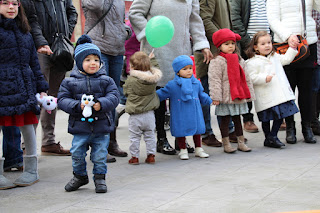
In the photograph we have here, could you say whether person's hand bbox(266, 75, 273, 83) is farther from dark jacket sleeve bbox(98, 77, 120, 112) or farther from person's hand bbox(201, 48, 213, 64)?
dark jacket sleeve bbox(98, 77, 120, 112)

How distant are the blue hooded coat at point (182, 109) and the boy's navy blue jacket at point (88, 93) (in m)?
1.52

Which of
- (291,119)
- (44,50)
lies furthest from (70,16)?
(291,119)

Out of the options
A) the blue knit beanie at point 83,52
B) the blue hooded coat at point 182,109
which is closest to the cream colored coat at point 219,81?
the blue hooded coat at point 182,109

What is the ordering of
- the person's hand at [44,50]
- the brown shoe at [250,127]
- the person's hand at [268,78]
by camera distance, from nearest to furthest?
the person's hand at [44,50], the person's hand at [268,78], the brown shoe at [250,127]

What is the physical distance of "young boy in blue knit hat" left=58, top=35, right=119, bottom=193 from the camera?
15.7 ft

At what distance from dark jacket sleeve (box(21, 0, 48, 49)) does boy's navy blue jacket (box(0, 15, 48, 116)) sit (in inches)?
22.3

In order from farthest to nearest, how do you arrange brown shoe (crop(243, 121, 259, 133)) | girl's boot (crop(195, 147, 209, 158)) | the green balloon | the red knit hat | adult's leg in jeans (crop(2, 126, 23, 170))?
1. brown shoe (crop(243, 121, 259, 133))
2. the red knit hat
3. girl's boot (crop(195, 147, 209, 158))
4. the green balloon
5. adult's leg in jeans (crop(2, 126, 23, 170))

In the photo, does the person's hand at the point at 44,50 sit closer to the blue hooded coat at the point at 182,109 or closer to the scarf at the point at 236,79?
the blue hooded coat at the point at 182,109

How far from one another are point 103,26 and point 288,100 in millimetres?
2607

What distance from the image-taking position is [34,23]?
233 inches

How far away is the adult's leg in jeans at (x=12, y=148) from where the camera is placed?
18.7 feet

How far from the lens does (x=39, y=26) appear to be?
236 inches

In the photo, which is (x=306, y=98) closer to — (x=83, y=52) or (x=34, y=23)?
(x=83, y=52)

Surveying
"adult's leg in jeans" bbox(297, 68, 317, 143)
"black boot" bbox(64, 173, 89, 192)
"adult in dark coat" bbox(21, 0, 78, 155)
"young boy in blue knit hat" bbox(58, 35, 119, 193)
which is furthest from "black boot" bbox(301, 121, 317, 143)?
"black boot" bbox(64, 173, 89, 192)
